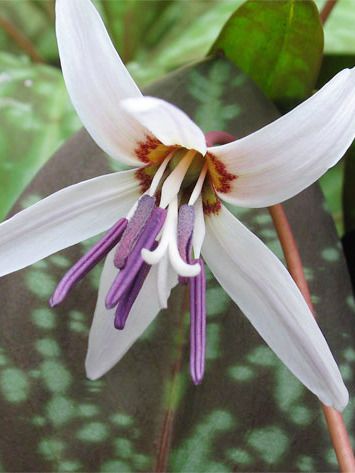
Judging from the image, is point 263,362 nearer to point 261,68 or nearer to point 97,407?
point 97,407

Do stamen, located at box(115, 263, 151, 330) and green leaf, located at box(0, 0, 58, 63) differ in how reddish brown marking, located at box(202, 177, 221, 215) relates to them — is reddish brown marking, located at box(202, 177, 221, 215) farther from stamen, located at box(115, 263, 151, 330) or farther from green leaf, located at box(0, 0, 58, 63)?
green leaf, located at box(0, 0, 58, 63)

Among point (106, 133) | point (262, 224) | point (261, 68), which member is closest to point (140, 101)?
point (106, 133)

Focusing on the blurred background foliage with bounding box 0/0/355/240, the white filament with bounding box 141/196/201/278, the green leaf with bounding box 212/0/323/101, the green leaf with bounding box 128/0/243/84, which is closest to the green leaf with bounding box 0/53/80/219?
the blurred background foliage with bounding box 0/0/355/240

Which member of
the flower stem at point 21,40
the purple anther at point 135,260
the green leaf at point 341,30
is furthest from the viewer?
the flower stem at point 21,40

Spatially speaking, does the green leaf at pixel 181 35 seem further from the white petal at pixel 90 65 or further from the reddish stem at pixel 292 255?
the white petal at pixel 90 65

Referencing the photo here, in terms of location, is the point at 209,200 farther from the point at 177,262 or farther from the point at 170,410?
the point at 170,410

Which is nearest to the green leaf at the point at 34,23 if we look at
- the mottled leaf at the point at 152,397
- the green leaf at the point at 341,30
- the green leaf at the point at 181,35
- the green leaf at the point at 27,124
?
the green leaf at the point at 181,35

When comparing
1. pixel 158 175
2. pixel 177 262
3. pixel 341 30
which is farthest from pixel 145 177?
pixel 341 30
